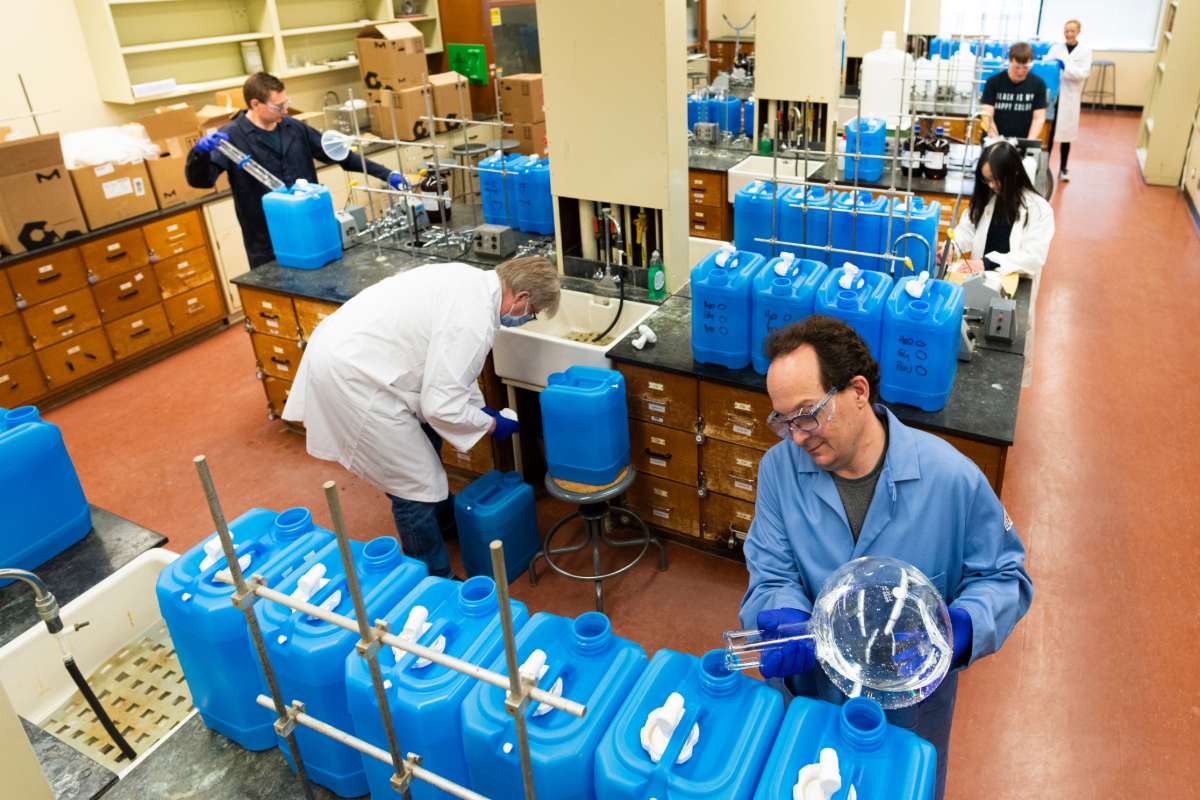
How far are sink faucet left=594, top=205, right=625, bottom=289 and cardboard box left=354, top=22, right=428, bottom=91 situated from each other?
3601 mm

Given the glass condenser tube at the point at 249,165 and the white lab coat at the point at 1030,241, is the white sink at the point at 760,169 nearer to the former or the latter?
the white lab coat at the point at 1030,241

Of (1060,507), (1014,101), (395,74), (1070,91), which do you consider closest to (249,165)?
(395,74)

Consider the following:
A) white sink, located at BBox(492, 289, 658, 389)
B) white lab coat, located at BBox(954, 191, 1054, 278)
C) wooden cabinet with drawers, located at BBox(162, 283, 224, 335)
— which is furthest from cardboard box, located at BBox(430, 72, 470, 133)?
white lab coat, located at BBox(954, 191, 1054, 278)

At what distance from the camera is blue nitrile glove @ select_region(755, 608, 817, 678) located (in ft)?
4.91

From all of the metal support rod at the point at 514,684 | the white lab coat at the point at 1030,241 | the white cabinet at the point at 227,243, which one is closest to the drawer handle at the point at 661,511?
the white lab coat at the point at 1030,241

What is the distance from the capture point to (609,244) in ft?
12.3

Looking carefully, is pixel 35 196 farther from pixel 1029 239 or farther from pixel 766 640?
pixel 1029 239

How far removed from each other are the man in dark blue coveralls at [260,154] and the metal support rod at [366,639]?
3.42 meters

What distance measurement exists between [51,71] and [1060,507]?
5919 millimetres

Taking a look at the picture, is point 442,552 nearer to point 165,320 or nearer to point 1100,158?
point 165,320

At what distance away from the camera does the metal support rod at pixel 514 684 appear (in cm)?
107

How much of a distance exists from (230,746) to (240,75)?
5.71 m

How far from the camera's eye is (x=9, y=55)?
4.80 meters

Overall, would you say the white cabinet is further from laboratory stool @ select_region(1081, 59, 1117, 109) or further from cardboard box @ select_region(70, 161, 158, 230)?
laboratory stool @ select_region(1081, 59, 1117, 109)
